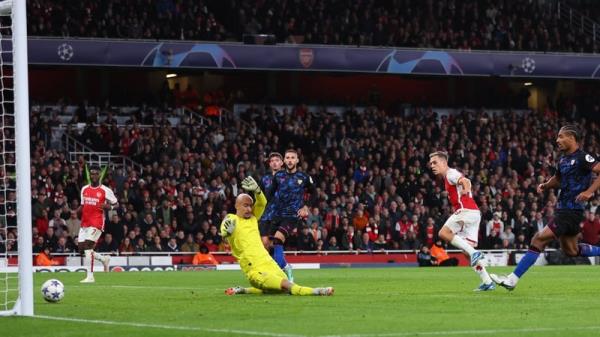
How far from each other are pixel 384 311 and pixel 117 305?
11.0ft

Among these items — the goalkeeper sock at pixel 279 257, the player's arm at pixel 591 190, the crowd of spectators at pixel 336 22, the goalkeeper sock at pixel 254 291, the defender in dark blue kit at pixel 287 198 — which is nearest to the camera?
the player's arm at pixel 591 190

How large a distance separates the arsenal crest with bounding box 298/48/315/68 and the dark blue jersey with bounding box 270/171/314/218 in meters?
22.7

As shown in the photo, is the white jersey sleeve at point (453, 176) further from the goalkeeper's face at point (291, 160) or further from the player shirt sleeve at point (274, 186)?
the player shirt sleeve at point (274, 186)

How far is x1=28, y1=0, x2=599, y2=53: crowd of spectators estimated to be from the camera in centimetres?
4031

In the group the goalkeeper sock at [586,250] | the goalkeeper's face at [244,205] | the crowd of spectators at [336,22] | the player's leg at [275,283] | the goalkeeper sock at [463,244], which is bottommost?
the player's leg at [275,283]

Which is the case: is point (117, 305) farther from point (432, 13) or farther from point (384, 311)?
point (432, 13)

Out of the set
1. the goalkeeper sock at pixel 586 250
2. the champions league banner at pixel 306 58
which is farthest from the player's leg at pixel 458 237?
the champions league banner at pixel 306 58

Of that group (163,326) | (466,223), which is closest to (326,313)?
(163,326)

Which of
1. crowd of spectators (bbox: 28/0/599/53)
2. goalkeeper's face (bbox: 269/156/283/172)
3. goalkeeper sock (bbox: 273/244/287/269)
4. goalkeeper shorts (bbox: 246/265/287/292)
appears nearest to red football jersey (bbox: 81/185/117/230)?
goalkeeper sock (bbox: 273/244/287/269)

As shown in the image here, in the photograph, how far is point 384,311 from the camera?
43.5 feet

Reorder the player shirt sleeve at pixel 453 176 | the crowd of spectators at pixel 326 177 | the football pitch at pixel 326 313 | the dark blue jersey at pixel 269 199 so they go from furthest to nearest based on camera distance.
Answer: the crowd of spectators at pixel 326 177, the dark blue jersey at pixel 269 199, the player shirt sleeve at pixel 453 176, the football pitch at pixel 326 313

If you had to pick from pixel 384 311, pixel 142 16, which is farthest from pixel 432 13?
pixel 384 311

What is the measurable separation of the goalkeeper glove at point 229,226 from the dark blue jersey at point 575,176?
170 inches

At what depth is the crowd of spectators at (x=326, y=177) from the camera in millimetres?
33344
